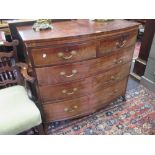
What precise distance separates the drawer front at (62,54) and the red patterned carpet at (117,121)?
0.79 m

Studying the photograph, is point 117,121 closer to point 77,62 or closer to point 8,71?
point 77,62

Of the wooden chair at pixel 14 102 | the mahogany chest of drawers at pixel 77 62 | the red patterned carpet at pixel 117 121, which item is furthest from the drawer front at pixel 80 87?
the red patterned carpet at pixel 117 121

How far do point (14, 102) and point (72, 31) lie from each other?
28.9 inches

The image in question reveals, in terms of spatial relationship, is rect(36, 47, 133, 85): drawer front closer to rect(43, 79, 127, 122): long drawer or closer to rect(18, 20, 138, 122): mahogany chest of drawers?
rect(18, 20, 138, 122): mahogany chest of drawers

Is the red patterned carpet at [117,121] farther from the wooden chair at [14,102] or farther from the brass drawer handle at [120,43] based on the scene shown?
the brass drawer handle at [120,43]

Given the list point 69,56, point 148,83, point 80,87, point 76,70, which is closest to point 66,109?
point 80,87

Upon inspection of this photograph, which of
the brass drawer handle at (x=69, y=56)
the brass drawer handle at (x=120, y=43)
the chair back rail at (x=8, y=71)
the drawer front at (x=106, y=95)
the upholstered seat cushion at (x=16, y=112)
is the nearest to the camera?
the upholstered seat cushion at (x=16, y=112)

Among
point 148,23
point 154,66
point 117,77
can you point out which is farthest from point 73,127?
point 148,23

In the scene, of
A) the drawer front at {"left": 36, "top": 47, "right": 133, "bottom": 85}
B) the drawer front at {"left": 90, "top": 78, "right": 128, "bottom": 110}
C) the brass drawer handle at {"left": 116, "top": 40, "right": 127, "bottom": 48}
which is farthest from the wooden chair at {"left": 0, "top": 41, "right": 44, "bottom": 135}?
the brass drawer handle at {"left": 116, "top": 40, "right": 127, "bottom": 48}

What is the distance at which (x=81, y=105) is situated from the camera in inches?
65.5

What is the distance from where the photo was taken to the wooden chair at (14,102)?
1.17m

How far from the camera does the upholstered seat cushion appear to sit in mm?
1154

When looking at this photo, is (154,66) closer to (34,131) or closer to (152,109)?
(152,109)

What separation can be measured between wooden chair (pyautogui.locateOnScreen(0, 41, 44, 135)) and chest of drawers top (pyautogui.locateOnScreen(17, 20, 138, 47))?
225mm
